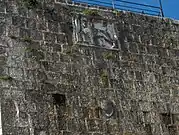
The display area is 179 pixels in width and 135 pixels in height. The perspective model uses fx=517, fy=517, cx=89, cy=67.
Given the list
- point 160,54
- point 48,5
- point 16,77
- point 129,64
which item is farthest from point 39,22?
point 160,54

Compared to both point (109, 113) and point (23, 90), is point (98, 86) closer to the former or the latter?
point (109, 113)

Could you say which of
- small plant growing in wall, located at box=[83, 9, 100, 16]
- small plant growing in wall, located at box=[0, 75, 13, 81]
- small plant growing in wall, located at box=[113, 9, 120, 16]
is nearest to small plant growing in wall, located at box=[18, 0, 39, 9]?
small plant growing in wall, located at box=[83, 9, 100, 16]

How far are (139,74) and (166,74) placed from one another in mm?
847

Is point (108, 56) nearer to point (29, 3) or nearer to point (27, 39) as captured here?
point (27, 39)

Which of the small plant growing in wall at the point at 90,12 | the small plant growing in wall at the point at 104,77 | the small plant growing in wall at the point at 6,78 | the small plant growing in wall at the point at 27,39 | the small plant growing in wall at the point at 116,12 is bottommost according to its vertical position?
the small plant growing in wall at the point at 6,78

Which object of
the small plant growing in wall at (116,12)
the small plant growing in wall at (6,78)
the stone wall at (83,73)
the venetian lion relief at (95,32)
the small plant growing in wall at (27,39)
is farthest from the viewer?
the small plant growing in wall at (116,12)

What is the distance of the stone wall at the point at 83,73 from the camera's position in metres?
11.0

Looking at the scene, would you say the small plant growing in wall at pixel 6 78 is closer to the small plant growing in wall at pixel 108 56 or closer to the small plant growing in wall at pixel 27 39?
the small plant growing in wall at pixel 27 39

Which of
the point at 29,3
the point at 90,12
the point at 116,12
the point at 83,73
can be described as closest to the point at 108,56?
the point at 83,73

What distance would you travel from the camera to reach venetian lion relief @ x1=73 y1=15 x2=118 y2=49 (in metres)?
12.4

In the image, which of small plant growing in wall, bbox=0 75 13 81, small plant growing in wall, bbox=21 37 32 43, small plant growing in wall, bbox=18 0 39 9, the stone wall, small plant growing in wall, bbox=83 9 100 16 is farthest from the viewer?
small plant growing in wall, bbox=83 9 100 16

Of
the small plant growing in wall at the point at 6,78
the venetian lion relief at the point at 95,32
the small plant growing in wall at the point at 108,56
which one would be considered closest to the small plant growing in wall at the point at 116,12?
the venetian lion relief at the point at 95,32

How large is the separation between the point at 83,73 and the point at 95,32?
1.22 meters

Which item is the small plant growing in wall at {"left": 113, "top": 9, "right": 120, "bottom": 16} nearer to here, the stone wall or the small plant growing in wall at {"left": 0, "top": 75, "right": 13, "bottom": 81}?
the stone wall
